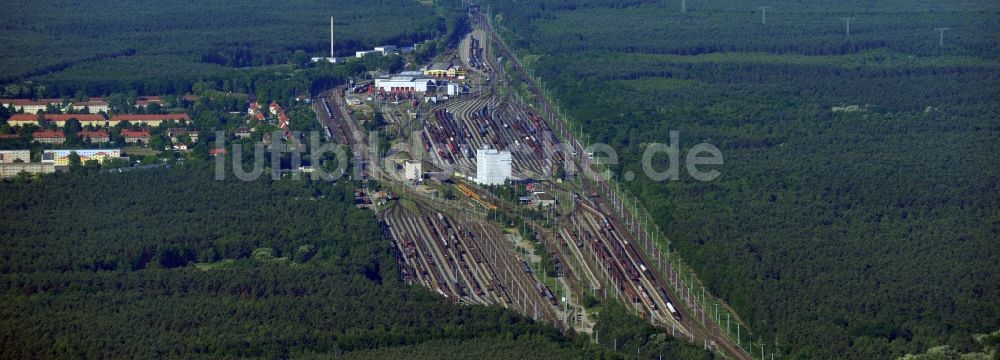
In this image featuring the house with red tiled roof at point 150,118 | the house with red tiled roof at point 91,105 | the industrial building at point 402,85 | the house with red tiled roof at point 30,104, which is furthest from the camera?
the industrial building at point 402,85

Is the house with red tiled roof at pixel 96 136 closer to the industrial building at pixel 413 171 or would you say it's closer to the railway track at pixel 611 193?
the industrial building at pixel 413 171

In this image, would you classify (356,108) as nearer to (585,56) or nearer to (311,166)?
(311,166)

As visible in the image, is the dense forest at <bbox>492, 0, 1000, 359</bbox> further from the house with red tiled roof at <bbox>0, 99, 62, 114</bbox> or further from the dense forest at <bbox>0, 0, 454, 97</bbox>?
the house with red tiled roof at <bbox>0, 99, 62, 114</bbox>

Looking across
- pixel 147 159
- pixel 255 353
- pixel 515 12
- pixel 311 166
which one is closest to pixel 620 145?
pixel 311 166

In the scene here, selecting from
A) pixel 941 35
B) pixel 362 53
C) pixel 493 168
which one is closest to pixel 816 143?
pixel 493 168

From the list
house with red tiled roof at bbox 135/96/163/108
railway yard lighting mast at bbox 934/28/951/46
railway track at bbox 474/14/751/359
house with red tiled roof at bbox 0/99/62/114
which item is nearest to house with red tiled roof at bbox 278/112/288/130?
house with red tiled roof at bbox 135/96/163/108

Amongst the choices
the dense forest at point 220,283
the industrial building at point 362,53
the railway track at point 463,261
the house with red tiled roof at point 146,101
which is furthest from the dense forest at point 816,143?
the house with red tiled roof at point 146,101
